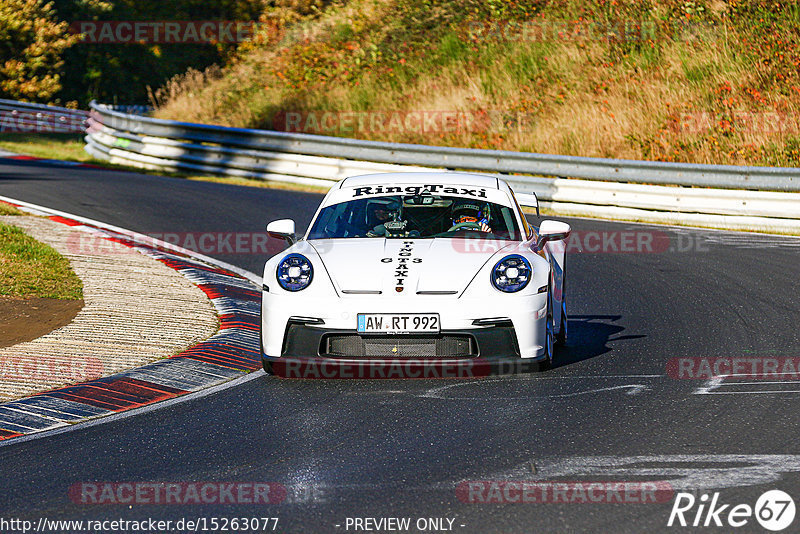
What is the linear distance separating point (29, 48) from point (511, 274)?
35.8 meters

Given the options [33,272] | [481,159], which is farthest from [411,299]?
[481,159]

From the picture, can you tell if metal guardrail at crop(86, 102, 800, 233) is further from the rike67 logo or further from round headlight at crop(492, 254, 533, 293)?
the rike67 logo

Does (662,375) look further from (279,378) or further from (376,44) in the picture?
(376,44)

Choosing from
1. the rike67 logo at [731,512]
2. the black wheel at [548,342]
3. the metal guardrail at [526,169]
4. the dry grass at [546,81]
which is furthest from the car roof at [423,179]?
the dry grass at [546,81]

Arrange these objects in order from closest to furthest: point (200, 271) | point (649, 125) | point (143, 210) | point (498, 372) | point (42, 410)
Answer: point (42, 410) → point (498, 372) → point (200, 271) → point (143, 210) → point (649, 125)

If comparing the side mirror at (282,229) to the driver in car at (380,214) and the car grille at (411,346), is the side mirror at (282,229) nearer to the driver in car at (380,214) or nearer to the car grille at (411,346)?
A: the driver in car at (380,214)

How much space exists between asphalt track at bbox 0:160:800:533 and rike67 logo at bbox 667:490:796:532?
0.16 ft

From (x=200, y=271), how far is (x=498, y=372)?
539cm

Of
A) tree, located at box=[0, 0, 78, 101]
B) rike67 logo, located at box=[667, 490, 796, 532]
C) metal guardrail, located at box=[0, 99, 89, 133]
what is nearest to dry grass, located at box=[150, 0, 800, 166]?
metal guardrail, located at box=[0, 99, 89, 133]

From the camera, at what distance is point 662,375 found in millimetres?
7633

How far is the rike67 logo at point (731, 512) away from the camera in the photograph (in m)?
4.66

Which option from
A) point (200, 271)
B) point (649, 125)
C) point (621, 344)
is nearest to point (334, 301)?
point (621, 344)

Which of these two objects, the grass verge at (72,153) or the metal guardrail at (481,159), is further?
the grass verge at (72,153)

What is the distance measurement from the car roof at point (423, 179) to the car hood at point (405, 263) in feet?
2.77
